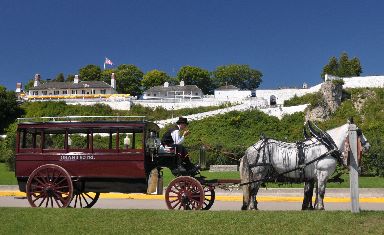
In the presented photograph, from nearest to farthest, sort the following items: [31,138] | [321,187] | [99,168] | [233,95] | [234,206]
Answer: [321,187], [99,168], [31,138], [234,206], [233,95]

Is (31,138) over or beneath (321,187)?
over

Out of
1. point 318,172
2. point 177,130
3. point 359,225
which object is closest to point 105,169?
point 177,130

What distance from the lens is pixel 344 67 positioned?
7569 cm

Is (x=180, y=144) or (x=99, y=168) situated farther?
(x=180, y=144)

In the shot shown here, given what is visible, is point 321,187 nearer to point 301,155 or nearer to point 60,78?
point 301,155

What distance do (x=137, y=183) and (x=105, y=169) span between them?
0.83 metres

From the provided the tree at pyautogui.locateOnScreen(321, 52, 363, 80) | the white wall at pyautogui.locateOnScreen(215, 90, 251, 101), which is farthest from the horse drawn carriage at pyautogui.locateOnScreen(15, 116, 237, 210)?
the tree at pyautogui.locateOnScreen(321, 52, 363, 80)

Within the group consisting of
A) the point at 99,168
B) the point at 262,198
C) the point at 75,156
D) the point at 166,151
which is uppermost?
the point at 166,151

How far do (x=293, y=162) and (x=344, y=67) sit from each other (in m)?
69.3

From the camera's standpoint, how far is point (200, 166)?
11.6 metres

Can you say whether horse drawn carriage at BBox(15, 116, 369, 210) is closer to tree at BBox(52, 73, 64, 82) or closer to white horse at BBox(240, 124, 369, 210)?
white horse at BBox(240, 124, 369, 210)

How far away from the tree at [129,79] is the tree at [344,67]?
38.0 metres

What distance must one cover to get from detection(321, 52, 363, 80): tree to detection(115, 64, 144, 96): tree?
38.0m

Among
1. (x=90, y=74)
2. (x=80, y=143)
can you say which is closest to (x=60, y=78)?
(x=90, y=74)
